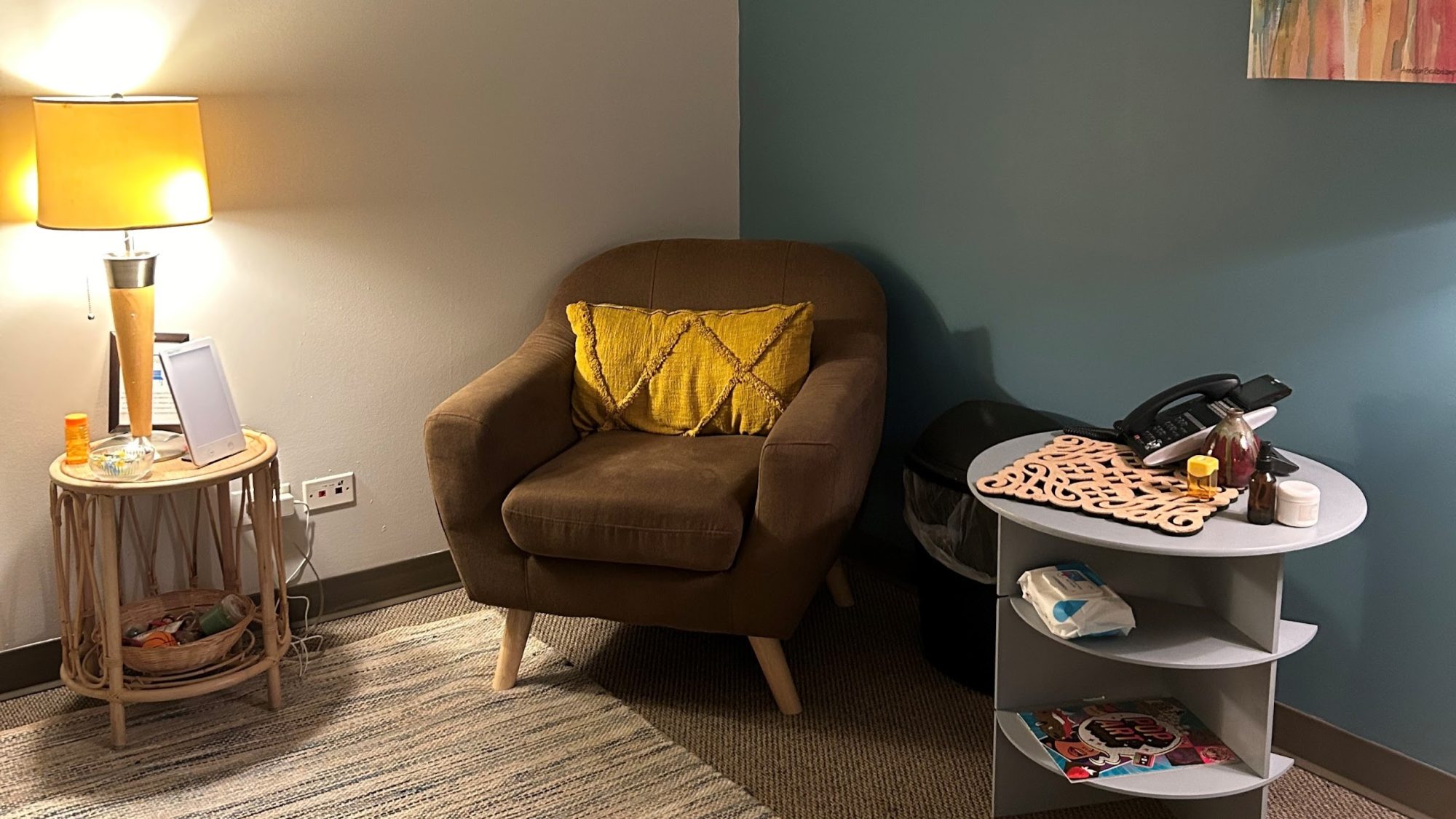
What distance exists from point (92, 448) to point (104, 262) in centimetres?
39

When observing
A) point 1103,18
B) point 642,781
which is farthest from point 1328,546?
point 642,781

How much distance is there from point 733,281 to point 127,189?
4.50ft

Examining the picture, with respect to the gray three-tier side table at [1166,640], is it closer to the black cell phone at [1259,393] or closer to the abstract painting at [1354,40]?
the black cell phone at [1259,393]

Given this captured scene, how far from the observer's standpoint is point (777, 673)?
8.84 feet

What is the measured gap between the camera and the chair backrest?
3.14 metres

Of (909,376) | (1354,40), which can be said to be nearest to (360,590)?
(909,376)

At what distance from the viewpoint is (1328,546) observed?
2.38m

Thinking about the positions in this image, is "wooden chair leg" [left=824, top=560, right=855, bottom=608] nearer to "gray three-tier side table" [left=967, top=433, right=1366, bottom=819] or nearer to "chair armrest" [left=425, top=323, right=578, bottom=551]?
"chair armrest" [left=425, top=323, right=578, bottom=551]

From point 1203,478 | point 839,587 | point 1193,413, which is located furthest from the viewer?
point 839,587

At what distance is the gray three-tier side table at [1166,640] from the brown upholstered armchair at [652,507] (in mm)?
375

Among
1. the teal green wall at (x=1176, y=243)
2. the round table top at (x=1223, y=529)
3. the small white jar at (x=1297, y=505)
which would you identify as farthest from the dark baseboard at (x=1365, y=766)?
the small white jar at (x=1297, y=505)

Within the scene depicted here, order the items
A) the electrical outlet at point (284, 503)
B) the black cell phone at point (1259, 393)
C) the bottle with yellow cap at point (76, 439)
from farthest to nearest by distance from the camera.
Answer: the electrical outlet at point (284, 503), the bottle with yellow cap at point (76, 439), the black cell phone at point (1259, 393)

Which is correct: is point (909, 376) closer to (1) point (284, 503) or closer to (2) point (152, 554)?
(1) point (284, 503)

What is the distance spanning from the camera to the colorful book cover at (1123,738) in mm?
2178
